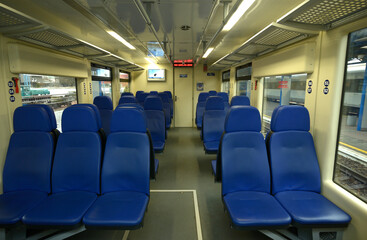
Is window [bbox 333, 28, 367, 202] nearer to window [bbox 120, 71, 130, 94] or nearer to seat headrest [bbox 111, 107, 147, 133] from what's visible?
seat headrest [bbox 111, 107, 147, 133]

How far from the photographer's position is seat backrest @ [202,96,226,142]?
4.25 meters

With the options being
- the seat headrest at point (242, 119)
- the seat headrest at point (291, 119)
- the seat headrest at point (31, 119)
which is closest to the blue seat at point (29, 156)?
the seat headrest at point (31, 119)

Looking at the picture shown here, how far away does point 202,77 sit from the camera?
868 cm

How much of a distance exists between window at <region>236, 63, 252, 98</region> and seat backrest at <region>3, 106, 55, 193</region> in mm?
4551

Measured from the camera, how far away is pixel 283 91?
3.88 m

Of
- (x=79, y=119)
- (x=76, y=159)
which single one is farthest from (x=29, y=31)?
(x=76, y=159)

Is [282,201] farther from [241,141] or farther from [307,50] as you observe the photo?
[307,50]

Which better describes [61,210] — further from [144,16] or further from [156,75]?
[156,75]

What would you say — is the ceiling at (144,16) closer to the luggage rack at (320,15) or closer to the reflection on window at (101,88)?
the luggage rack at (320,15)

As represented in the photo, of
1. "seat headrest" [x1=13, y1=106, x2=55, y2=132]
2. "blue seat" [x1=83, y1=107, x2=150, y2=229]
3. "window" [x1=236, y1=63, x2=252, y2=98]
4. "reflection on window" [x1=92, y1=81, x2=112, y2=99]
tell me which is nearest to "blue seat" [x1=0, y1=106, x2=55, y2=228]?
"seat headrest" [x1=13, y1=106, x2=55, y2=132]

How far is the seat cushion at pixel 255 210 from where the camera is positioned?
1.65m

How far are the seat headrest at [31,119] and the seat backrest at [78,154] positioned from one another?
0.83ft

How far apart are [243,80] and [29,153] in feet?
17.4

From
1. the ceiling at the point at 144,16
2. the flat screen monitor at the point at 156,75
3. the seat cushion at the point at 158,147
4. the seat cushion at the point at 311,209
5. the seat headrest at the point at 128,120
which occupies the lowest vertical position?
the seat cushion at the point at 311,209
